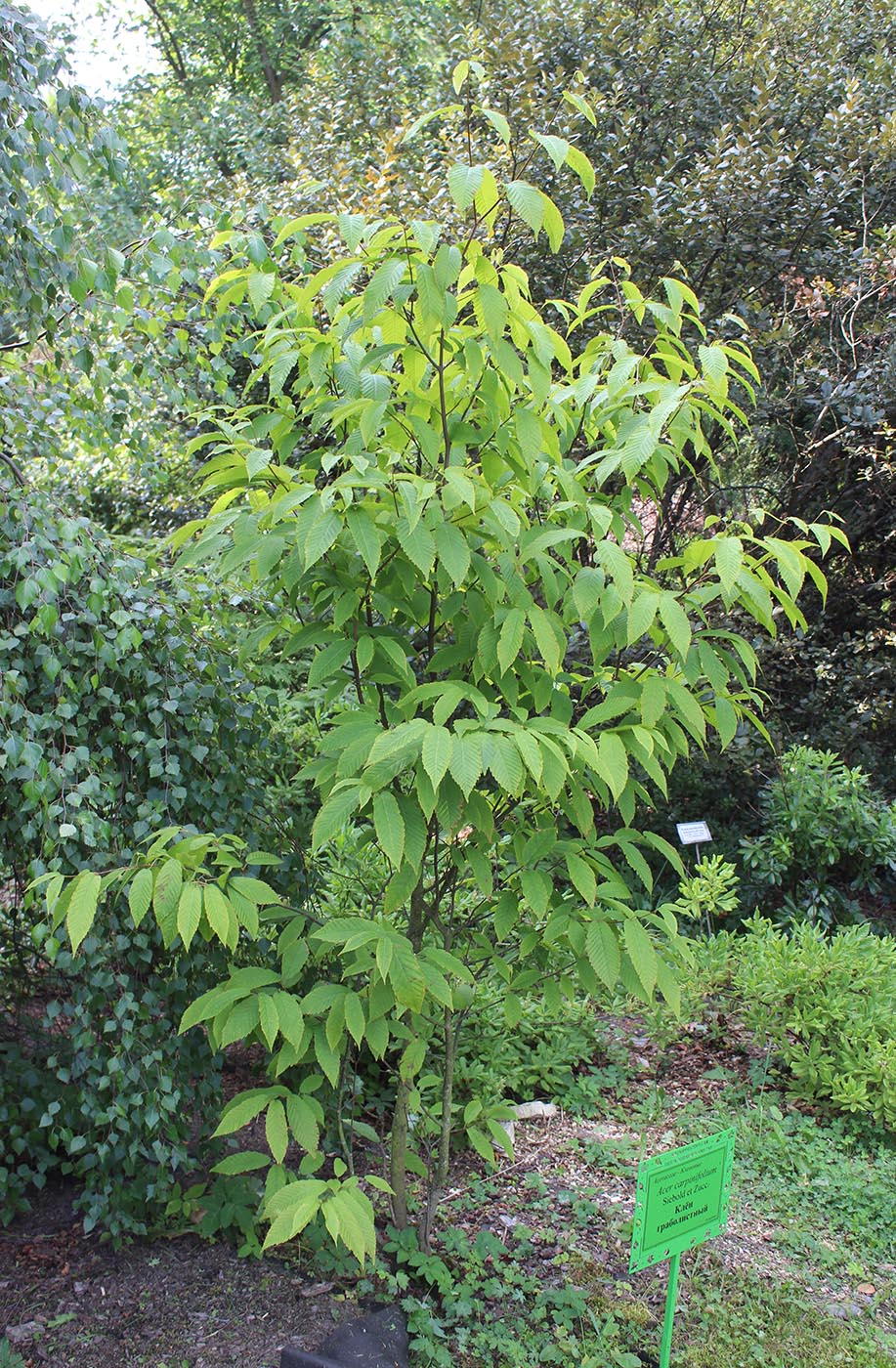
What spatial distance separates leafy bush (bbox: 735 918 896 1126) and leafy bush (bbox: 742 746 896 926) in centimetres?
117

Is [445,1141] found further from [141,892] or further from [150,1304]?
[141,892]

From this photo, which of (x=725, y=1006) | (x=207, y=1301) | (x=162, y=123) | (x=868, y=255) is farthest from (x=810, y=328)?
(x=162, y=123)

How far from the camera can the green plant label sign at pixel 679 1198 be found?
2.05 m

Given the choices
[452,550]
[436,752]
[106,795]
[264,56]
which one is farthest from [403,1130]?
[264,56]

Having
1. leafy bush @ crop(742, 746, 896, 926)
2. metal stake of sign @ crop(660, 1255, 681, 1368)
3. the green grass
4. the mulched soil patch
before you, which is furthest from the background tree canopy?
leafy bush @ crop(742, 746, 896, 926)

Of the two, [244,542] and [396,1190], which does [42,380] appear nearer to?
[244,542]

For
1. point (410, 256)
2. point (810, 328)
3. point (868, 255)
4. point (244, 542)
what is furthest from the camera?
point (810, 328)

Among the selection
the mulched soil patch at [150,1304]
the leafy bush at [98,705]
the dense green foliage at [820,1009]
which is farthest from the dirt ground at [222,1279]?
the leafy bush at [98,705]

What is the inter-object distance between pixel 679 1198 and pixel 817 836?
11.0ft

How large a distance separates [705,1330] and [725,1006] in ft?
5.46

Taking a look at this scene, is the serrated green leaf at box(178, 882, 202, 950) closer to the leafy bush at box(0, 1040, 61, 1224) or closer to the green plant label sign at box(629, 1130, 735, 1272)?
the green plant label sign at box(629, 1130, 735, 1272)

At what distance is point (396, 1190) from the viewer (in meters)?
2.61

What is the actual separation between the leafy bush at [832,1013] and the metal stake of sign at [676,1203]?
1420 mm

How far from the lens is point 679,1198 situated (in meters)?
2.12
